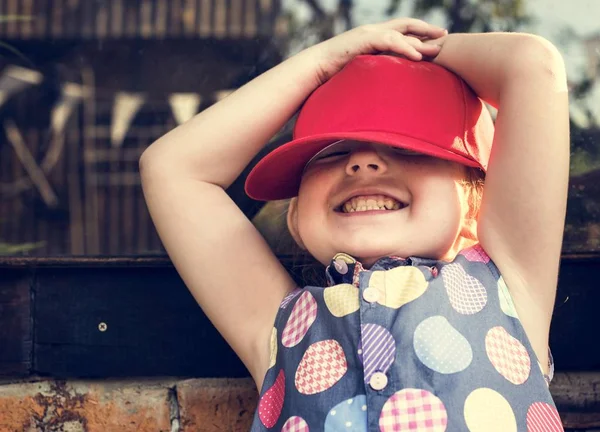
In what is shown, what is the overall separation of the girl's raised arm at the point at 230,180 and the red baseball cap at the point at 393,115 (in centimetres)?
6

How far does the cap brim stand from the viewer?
1357 mm

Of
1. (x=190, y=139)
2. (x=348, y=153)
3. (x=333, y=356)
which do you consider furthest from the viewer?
(x=190, y=139)

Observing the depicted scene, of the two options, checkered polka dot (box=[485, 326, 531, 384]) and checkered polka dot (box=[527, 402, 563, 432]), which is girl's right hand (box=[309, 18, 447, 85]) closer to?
checkered polka dot (box=[485, 326, 531, 384])

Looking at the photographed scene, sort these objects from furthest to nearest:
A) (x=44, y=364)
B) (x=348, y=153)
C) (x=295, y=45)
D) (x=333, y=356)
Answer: (x=295, y=45), (x=44, y=364), (x=348, y=153), (x=333, y=356)

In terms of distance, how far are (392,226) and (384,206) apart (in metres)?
0.05

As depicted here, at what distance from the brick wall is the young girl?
22 centimetres

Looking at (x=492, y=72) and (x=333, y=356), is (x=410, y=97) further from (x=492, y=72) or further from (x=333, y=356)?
(x=333, y=356)

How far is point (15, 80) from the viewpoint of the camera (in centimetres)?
199

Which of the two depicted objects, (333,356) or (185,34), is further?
(185,34)

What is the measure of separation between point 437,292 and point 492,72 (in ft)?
1.32

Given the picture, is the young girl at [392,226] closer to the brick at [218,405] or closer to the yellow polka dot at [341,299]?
the yellow polka dot at [341,299]

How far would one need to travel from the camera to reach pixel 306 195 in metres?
1.49

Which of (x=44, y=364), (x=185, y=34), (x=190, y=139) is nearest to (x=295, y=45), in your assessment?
(x=185, y=34)

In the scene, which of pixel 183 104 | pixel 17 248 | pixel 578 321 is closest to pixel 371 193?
pixel 578 321
